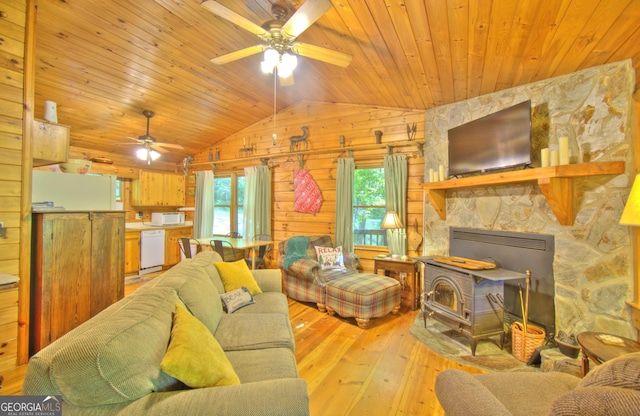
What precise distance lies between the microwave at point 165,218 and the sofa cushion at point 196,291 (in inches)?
161

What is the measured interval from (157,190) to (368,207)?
174 inches

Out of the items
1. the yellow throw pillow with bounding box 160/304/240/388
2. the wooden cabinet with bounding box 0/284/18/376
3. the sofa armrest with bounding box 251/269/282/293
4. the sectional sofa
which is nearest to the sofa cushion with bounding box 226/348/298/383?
the sectional sofa

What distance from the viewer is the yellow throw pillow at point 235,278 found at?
2.54 metres

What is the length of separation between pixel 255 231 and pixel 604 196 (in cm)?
453

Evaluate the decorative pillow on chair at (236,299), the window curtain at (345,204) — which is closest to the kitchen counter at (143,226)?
the window curtain at (345,204)

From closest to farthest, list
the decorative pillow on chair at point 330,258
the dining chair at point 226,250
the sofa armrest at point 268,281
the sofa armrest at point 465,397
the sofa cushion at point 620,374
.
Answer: the sofa cushion at point 620,374
the sofa armrest at point 465,397
the sofa armrest at point 268,281
the decorative pillow on chair at point 330,258
the dining chair at point 226,250

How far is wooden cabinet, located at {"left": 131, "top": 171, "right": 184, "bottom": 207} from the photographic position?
5594mm

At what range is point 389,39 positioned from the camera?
2330 millimetres

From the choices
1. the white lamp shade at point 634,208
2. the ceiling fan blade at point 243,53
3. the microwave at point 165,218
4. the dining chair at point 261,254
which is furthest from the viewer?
the microwave at point 165,218

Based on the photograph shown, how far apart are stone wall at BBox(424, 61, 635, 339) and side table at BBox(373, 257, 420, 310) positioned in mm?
1145

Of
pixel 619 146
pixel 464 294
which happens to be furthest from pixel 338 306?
pixel 619 146

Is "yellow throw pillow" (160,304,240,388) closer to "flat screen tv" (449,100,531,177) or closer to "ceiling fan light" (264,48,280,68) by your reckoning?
"ceiling fan light" (264,48,280,68)

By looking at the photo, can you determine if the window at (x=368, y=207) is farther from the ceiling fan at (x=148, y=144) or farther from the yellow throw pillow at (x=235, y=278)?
the ceiling fan at (x=148, y=144)

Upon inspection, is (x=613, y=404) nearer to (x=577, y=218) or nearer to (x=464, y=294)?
(x=464, y=294)
